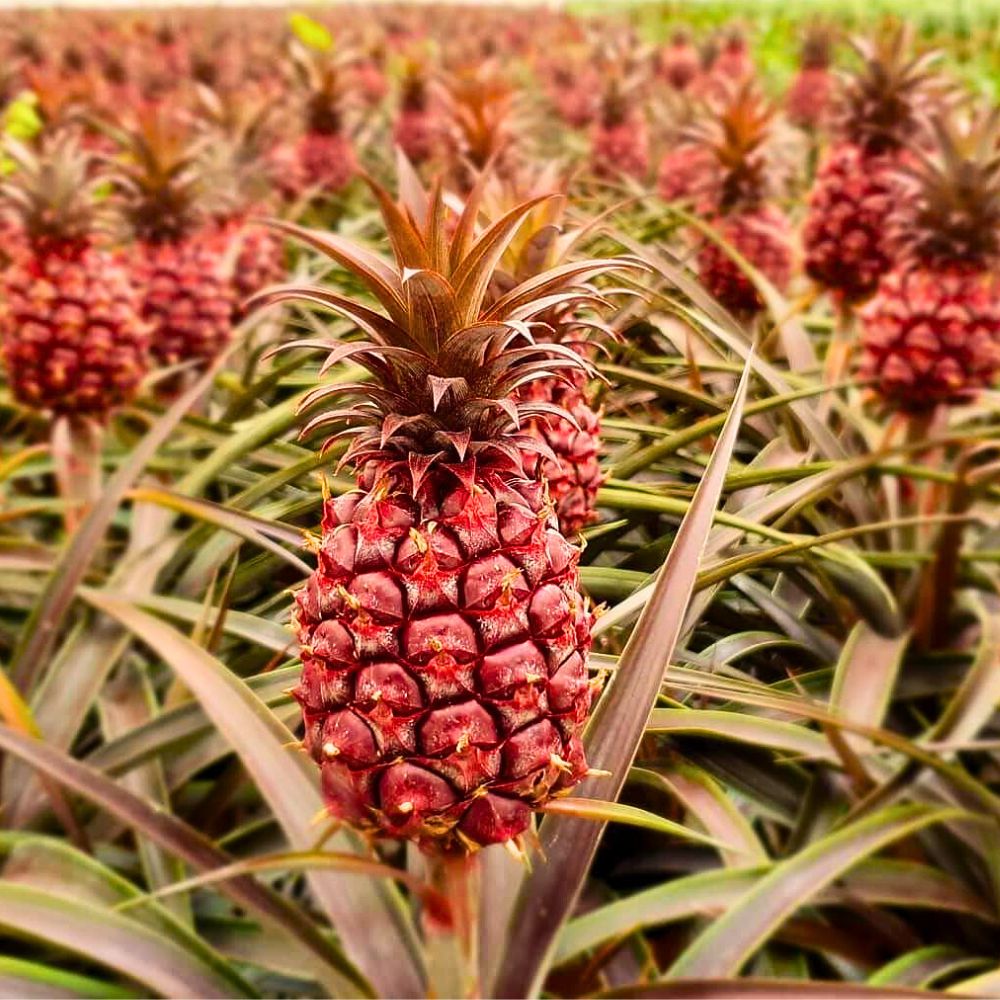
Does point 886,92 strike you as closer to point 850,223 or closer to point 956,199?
point 850,223

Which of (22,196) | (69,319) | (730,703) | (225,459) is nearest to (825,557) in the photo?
(730,703)

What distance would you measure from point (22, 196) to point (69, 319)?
0.80 feet

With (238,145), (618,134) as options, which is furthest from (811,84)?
(238,145)

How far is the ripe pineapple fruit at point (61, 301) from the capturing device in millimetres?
1902

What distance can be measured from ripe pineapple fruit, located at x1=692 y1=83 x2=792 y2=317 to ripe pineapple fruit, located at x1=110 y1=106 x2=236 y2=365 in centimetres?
109

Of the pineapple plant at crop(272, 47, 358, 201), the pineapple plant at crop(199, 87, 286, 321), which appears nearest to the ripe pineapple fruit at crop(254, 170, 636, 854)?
the pineapple plant at crop(199, 87, 286, 321)

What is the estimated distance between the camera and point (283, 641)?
104 cm

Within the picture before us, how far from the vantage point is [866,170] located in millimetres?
2148

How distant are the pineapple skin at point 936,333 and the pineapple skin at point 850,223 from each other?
331 mm

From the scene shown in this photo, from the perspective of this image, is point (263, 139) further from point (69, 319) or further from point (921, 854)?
point (921, 854)

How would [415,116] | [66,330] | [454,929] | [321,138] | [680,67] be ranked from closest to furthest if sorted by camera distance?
1. [454,929]
2. [66,330]
3. [321,138]
4. [415,116]
5. [680,67]

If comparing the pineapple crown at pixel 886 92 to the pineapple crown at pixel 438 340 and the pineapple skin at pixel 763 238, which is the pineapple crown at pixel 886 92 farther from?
the pineapple crown at pixel 438 340

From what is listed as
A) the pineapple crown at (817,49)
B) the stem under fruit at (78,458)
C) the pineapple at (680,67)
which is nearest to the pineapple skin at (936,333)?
the stem under fruit at (78,458)

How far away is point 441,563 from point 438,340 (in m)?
0.16
